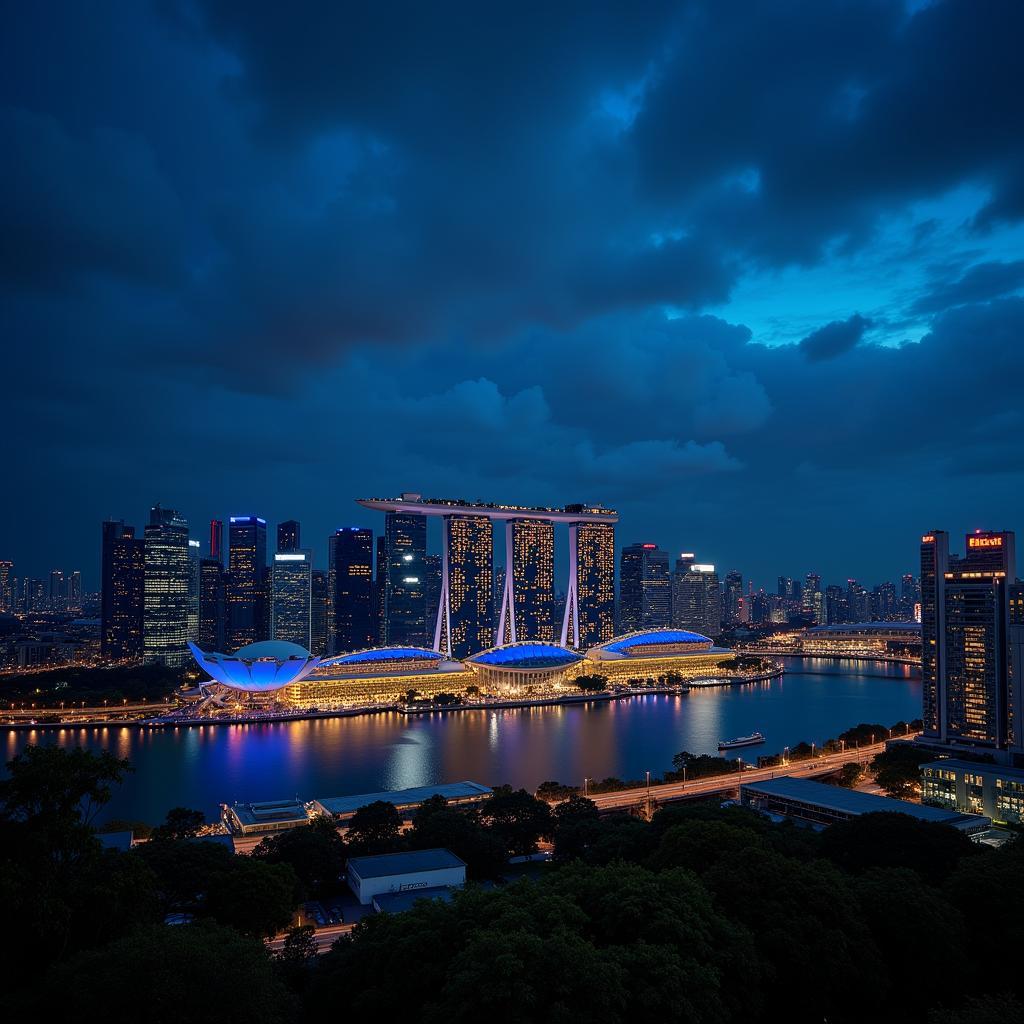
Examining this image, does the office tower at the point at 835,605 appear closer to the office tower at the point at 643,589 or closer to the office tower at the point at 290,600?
the office tower at the point at 643,589

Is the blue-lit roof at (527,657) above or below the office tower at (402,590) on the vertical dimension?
below

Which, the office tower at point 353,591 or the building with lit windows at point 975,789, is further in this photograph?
the office tower at point 353,591

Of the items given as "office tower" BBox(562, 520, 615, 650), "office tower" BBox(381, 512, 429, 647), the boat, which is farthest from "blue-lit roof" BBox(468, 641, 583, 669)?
"office tower" BBox(562, 520, 615, 650)

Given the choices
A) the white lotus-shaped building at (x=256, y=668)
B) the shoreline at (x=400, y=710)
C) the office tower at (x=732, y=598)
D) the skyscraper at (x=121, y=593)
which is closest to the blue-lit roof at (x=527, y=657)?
the shoreline at (x=400, y=710)

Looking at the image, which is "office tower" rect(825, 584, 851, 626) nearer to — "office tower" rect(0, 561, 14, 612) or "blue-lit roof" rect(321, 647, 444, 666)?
"blue-lit roof" rect(321, 647, 444, 666)

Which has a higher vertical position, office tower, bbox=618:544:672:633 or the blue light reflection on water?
office tower, bbox=618:544:672:633

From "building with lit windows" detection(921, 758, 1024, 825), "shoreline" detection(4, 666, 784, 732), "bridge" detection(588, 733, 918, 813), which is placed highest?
"building with lit windows" detection(921, 758, 1024, 825)

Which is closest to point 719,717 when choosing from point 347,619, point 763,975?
point 763,975

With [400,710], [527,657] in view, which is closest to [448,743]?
[400,710]
